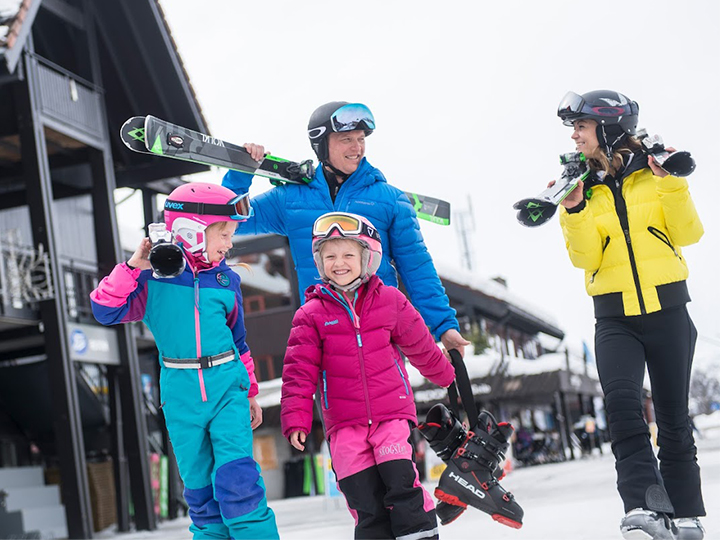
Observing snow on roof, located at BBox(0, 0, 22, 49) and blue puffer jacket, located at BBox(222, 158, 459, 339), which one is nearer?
blue puffer jacket, located at BBox(222, 158, 459, 339)

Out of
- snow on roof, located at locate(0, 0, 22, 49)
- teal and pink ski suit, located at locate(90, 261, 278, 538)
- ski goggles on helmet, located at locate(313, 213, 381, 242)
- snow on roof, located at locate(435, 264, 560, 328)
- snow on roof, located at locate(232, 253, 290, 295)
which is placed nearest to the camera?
teal and pink ski suit, located at locate(90, 261, 278, 538)

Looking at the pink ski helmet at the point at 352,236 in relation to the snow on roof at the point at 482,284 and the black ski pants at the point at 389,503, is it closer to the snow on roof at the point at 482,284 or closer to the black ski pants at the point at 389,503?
the black ski pants at the point at 389,503

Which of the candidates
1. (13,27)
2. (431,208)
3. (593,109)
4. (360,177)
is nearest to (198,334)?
(360,177)

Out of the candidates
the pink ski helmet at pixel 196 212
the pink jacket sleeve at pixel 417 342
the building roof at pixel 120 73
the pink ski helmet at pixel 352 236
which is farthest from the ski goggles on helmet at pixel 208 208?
the building roof at pixel 120 73

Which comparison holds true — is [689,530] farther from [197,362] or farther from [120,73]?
[120,73]

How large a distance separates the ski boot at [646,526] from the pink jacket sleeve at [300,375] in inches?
53.1

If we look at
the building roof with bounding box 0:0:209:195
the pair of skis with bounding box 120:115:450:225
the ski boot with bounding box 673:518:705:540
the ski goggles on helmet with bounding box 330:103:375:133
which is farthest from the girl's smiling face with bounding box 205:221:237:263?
the building roof with bounding box 0:0:209:195

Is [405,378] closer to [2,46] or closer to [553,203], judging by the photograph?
[553,203]

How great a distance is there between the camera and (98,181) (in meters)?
14.6

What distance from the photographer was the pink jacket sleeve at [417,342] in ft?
13.3

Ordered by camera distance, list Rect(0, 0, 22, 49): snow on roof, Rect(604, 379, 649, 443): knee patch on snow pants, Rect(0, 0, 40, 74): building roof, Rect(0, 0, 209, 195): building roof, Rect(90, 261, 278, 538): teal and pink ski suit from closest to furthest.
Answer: Rect(90, 261, 278, 538): teal and pink ski suit → Rect(604, 379, 649, 443): knee patch on snow pants → Rect(0, 0, 40, 74): building roof → Rect(0, 0, 22, 49): snow on roof → Rect(0, 0, 209, 195): building roof

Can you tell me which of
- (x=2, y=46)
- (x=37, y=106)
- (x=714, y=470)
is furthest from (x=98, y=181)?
(x=714, y=470)

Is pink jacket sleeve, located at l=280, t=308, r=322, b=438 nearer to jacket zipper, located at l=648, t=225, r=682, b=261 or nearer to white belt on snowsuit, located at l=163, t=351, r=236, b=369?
white belt on snowsuit, located at l=163, t=351, r=236, b=369

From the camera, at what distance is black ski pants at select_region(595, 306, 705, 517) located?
4191mm
